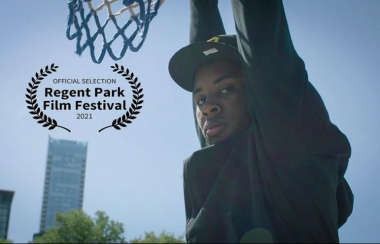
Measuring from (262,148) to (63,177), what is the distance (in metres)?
89.8

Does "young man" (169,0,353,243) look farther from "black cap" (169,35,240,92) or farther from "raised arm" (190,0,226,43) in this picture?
"raised arm" (190,0,226,43)

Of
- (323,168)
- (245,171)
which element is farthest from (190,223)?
(323,168)

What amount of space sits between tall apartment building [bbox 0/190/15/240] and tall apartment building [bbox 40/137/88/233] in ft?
161

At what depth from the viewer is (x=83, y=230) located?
33.1 metres

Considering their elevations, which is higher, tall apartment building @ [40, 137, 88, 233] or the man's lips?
tall apartment building @ [40, 137, 88, 233]

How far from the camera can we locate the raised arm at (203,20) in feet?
16.9

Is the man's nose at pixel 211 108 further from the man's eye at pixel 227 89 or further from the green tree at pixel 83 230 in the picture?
the green tree at pixel 83 230

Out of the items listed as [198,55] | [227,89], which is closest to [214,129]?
[227,89]

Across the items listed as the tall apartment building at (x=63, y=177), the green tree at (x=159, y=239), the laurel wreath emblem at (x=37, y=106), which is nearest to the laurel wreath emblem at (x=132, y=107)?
the laurel wreath emblem at (x=37, y=106)

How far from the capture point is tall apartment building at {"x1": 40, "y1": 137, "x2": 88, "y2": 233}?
89.4m

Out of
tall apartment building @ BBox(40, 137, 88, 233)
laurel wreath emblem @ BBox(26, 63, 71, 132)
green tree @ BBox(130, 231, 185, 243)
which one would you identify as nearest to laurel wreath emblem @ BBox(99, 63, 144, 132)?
laurel wreath emblem @ BBox(26, 63, 71, 132)

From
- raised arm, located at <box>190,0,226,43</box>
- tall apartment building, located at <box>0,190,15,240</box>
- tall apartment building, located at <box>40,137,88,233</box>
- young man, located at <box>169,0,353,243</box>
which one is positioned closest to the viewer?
young man, located at <box>169,0,353,243</box>

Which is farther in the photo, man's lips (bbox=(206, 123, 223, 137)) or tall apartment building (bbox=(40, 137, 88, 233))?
tall apartment building (bbox=(40, 137, 88, 233))

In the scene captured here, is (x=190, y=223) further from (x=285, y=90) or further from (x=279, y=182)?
(x=285, y=90)
